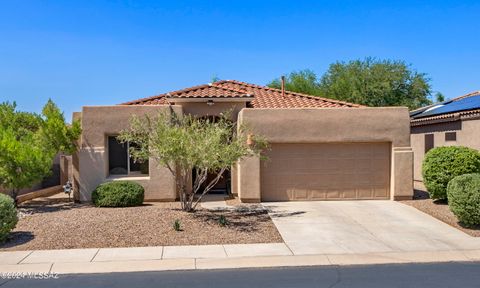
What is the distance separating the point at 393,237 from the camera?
11.5m

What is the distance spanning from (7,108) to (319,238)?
40.8 ft

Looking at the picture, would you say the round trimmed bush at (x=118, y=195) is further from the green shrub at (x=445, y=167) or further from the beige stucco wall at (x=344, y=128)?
the green shrub at (x=445, y=167)

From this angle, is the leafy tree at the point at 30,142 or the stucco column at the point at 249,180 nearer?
the leafy tree at the point at 30,142

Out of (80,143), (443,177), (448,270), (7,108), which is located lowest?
(448,270)

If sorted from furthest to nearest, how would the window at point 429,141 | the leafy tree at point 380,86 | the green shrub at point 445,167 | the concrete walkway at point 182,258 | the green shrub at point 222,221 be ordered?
the leafy tree at point 380,86, the window at point 429,141, the green shrub at point 445,167, the green shrub at point 222,221, the concrete walkway at point 182,258

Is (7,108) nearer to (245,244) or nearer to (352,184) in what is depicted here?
(245,244)

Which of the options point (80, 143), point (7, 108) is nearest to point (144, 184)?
point (80, 143)

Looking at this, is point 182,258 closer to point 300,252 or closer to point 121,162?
point 300,252

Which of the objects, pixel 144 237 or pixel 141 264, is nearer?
pixel 141 264

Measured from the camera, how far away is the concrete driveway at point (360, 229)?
10.6 meters

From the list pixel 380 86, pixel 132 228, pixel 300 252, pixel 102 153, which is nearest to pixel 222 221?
pixel 132 228

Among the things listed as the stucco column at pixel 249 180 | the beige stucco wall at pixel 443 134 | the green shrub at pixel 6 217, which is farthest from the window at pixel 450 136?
the green shrub at pixel 6 217

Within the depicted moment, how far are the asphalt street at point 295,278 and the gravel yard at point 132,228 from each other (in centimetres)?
229

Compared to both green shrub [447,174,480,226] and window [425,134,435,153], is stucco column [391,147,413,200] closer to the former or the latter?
green shrub [447,174,480,226]
